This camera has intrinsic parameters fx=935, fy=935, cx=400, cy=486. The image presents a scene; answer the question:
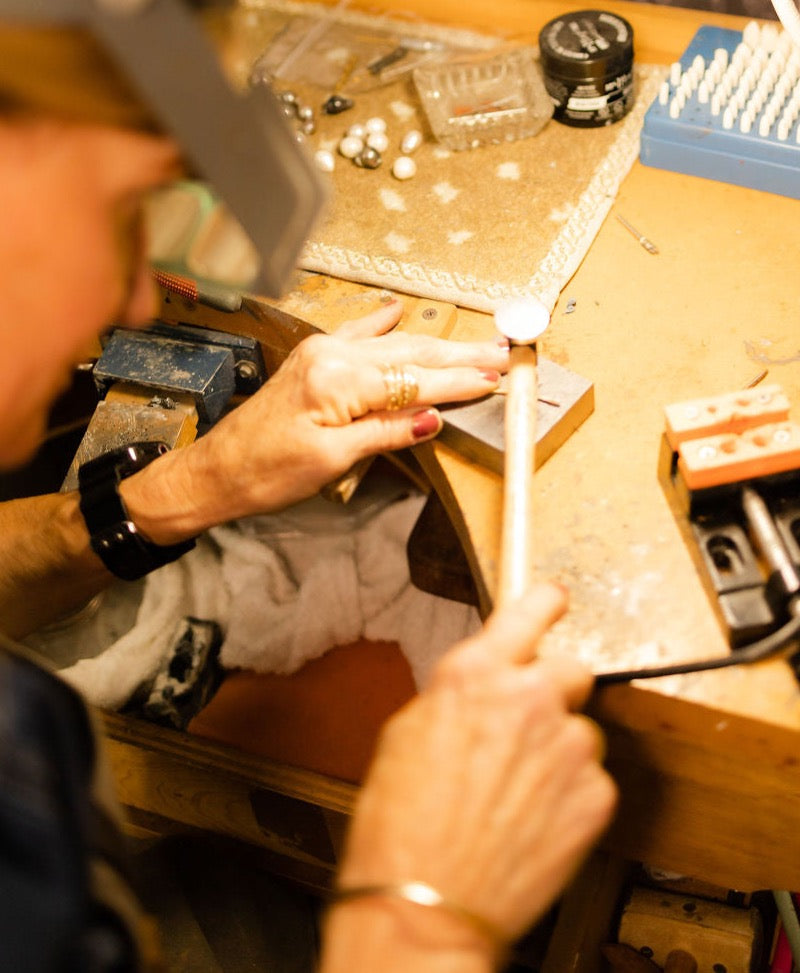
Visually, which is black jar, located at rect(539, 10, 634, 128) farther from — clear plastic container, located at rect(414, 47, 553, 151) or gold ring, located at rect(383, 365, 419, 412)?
gold ring, located at rect(383, 365, 419, 412)

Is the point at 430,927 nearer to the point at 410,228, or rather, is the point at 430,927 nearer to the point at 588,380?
the point at 588,380

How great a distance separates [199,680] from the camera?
1.30 metres

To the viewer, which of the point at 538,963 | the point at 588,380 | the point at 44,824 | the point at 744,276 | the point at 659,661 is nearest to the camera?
the point at 44,824

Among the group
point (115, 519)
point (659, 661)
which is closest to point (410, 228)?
point (115, 519)

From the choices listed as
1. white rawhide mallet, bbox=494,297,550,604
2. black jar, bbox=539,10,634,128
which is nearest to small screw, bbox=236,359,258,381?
white rawhide mallet, bbox=494,297,550,604

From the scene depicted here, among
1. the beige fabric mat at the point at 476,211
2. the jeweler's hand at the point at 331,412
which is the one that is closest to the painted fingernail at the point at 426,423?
the jeweler's hand at the point at 331,412

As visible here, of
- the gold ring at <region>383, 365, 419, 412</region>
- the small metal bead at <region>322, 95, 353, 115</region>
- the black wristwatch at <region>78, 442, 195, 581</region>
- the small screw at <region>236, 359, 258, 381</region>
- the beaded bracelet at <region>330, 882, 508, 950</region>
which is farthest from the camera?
the small metal bead at <region>322, 95, 353, 115</region>

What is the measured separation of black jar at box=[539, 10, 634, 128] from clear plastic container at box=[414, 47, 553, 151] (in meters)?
0.03

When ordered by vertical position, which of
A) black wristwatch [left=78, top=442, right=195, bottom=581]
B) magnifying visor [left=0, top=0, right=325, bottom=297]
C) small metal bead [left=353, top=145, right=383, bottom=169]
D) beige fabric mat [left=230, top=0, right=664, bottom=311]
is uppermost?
magnifying visor [left=0, top=0, right=325, bottom=297]

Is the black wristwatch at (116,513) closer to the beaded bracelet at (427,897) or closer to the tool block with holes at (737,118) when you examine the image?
the beaded bracelet at (427,897)

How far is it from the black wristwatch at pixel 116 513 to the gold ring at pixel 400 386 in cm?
35

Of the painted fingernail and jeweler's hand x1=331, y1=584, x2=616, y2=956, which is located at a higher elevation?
the painted fingernail

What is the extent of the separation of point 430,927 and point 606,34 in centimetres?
112

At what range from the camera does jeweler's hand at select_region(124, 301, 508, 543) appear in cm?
95
